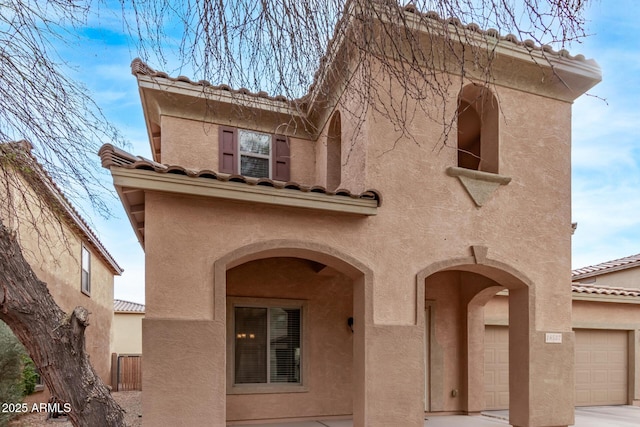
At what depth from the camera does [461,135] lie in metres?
11.3

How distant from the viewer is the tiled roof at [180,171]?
6.07 meters

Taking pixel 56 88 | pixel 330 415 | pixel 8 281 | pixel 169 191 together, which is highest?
pixel 56 88

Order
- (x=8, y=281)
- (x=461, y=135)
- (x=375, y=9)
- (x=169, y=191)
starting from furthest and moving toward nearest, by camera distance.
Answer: (x=461, y=135) → (x=169, y=191) → (x=375, y=9) → (x=8, y=281)

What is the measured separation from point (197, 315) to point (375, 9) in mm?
4840

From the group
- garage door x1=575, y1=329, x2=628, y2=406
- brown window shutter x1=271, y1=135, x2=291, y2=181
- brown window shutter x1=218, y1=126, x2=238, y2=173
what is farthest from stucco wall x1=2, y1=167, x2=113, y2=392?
garage door x1=575, y1=329, x2=628, y2=406

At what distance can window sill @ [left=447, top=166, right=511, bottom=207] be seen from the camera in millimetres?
8492

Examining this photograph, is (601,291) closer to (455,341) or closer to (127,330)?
(455,341)

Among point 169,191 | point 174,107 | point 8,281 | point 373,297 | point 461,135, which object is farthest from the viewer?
point 461,135

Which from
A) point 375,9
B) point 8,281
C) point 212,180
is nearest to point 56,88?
point 8,281

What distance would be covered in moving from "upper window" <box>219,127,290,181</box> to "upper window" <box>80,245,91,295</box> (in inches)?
339

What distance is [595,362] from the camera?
43.3 feet

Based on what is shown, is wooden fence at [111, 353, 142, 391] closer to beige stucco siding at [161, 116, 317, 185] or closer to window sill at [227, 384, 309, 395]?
window sill at [227, 384, 309, 395]

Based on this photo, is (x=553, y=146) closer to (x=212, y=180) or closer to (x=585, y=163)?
(x=585, y=163)

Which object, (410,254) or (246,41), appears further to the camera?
(410,254)
